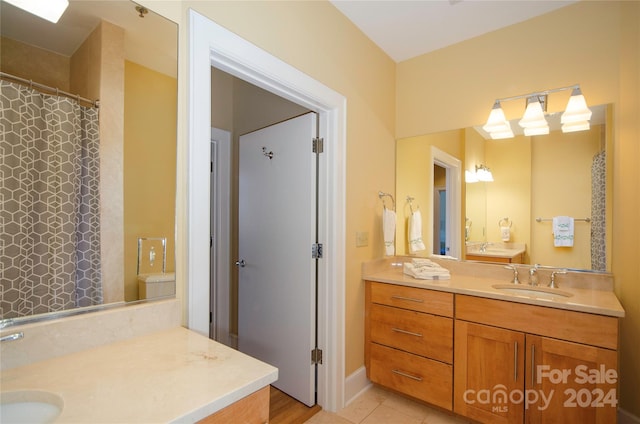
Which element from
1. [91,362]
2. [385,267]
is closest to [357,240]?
[385,267]

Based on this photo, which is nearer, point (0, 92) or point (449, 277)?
point (0, 92)

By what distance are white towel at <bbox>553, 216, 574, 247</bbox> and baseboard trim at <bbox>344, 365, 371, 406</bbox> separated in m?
1.63

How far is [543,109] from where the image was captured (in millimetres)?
2084

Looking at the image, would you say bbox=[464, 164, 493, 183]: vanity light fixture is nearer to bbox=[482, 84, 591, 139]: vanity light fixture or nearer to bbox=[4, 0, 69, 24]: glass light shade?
bbox=[482, 84, 591, 139]: vanity light fixture

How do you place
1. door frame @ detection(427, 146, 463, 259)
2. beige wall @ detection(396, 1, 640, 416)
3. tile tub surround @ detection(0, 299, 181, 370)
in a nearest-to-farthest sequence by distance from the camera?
1. tile tub surround @ detection(0, 299, 181, 370)
2. beige wall @ detection(396, 1, 640, 416)
3. door frame @ detection(427, 146, 463, 259)

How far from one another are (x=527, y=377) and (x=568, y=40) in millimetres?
2135

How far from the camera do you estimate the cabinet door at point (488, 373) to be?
167 centimetres

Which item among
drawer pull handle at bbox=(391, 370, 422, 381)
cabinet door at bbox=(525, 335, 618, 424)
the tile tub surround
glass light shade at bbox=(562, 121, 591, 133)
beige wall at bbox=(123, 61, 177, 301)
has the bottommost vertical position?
drawer pull handle at bbox=(391, 370, 422, 381)

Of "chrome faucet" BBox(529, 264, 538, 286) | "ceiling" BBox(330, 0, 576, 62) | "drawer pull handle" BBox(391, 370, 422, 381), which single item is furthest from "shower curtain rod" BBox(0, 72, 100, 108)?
"chrome faucet" BBox(529, 264, 538, 286)

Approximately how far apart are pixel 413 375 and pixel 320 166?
1.53m

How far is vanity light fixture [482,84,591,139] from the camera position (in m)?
1.90

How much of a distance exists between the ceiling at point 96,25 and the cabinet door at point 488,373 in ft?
6.78

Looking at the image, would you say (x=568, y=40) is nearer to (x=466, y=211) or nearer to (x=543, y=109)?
(x=543, y=109)

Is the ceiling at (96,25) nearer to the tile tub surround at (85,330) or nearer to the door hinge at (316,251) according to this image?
the tile tub surround at (85,330)
